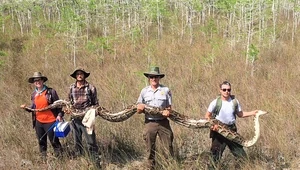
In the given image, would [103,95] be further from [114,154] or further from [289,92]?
[289,92]

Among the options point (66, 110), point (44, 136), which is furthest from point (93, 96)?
point (44, 136)

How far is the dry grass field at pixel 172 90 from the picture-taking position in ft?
15.4

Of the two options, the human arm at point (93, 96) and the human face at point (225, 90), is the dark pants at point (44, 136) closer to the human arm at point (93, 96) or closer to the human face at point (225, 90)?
the human arm at point (93, 96)

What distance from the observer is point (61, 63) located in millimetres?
12047

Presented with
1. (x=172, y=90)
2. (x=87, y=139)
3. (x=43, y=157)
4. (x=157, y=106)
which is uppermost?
(x=157, y=106)

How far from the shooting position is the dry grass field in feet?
15.4

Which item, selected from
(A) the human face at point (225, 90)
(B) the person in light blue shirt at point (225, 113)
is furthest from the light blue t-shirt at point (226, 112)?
(A) the human face at point (225, 90)

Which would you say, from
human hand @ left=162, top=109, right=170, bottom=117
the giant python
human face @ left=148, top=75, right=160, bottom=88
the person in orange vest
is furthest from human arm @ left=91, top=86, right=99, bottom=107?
human hand @ left=162, top=109, right=170, bottom=117

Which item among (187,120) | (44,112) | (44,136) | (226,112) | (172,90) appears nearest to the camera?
(226,112)

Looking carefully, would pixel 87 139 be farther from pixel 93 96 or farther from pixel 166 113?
pixel 166 113

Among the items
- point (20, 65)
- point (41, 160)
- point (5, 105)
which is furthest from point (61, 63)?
point (41, 160)

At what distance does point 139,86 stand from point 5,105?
3601 mm

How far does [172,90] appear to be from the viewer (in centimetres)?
816

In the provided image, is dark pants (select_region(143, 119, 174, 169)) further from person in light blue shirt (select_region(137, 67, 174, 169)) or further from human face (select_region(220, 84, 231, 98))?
human face (select_region(220, 84, 231, 98))
